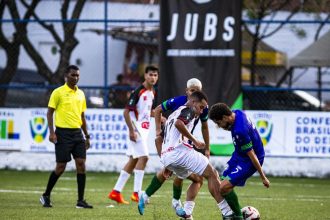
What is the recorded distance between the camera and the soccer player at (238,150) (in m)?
11.0

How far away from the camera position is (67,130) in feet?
46.1

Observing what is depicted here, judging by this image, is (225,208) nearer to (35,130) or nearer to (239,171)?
(239,171)

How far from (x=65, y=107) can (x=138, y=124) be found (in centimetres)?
165

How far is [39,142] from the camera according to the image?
20.8 metres

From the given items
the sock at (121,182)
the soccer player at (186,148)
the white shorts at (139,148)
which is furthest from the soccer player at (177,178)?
the white shorts at (139,148)

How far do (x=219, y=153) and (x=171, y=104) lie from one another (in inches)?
298

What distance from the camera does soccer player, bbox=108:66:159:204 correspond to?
14953 mm

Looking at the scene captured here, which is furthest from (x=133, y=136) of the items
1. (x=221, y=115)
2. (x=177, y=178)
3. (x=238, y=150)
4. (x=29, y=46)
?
(x=29, y=46)

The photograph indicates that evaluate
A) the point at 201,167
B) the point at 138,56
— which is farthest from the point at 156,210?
the point at 138,56

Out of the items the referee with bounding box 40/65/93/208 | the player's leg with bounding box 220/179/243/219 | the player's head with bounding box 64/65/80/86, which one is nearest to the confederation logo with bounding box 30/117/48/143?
the referee with bounding box 40/65/93/208

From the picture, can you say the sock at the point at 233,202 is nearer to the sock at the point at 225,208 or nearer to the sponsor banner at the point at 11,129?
the sock at the point at 225,208

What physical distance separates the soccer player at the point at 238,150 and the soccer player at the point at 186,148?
0.20 metres

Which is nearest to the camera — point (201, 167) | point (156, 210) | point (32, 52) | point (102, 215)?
point (201, 167)

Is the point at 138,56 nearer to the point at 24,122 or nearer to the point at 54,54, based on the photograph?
the point at 54,54
